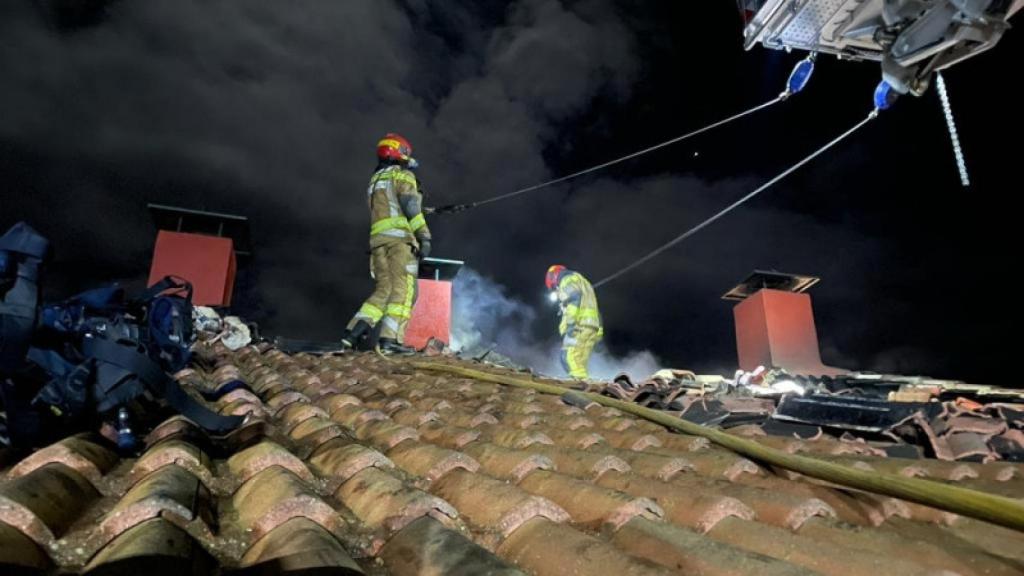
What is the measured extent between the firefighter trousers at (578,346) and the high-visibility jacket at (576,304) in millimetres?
94

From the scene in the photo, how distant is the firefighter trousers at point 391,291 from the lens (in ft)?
24.1

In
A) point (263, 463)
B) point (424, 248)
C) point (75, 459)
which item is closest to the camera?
point (75, 459)

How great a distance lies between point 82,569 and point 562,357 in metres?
8.78

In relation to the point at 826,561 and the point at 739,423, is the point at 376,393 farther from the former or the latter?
the point at 826,561

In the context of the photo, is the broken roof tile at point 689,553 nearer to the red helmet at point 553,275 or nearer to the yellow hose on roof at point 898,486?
the yellow hose on roof at point 898,486

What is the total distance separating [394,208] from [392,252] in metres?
0.64

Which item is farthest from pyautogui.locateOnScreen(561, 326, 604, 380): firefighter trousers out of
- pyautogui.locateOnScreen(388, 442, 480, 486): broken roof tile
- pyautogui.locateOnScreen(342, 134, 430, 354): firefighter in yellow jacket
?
pyautogui.locateOnScreen(388, 442, 480, 486): broken roof tile

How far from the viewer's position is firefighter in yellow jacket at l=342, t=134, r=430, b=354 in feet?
24.0

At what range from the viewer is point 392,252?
737cm

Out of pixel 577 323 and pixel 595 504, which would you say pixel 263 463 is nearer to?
pixel 595 504

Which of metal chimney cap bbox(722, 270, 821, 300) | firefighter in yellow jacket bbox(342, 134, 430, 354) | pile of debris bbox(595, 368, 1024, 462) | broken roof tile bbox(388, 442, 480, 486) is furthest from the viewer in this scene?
metal chimney cap bbox(722, 270, 821, 300)

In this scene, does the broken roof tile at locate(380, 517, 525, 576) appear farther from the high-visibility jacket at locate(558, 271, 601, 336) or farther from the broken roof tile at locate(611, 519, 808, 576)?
the high-visibility jacket at locate(558, 271, 601, 336)

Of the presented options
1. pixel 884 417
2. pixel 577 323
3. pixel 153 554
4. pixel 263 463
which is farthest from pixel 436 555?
pixel 577 323

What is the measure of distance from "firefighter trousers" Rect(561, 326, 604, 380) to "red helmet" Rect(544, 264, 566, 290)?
4.05 ft
